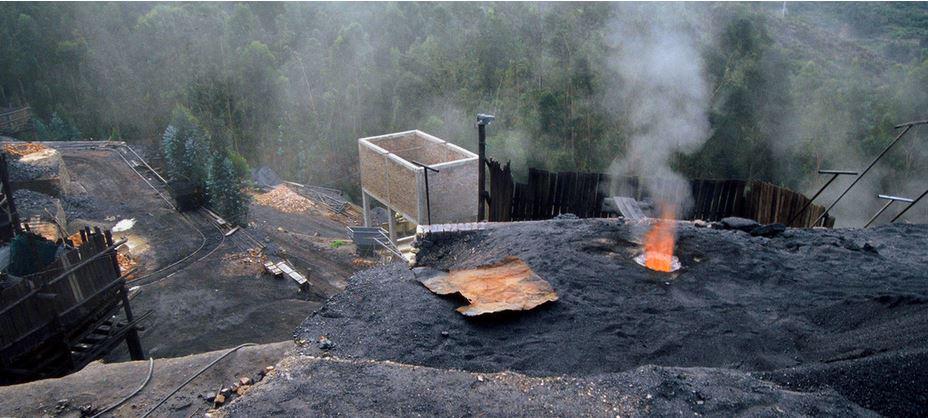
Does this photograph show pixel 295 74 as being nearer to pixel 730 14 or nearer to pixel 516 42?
pixel 516 42

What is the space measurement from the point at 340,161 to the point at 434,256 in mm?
29105

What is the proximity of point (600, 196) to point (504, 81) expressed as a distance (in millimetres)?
20109

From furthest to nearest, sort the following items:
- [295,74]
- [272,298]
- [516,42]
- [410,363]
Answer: [295,74], [516,42], [272,298], [410,363]

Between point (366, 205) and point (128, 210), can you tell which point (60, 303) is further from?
point (128, 210)

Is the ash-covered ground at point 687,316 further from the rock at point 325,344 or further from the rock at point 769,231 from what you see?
the rock at point 769,231

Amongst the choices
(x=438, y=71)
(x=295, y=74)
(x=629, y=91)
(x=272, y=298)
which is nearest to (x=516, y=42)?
(x=438, y=71)

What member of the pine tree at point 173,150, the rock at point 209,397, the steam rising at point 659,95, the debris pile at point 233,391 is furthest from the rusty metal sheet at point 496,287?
the pine tree at point 173,150

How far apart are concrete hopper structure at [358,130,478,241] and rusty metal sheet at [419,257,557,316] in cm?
622

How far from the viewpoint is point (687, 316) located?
5.36m

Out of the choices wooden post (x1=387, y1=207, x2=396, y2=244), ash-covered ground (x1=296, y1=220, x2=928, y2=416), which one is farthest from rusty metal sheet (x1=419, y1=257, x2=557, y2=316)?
wooden post (x1=387, y1=207, x2=396, y2=244)

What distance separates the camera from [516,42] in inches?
1204

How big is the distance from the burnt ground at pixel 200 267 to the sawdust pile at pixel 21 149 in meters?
1.37

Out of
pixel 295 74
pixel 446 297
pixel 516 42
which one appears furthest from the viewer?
pixel 295 74

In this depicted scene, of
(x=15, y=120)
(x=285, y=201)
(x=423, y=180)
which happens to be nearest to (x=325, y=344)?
(x=423, y=180)
